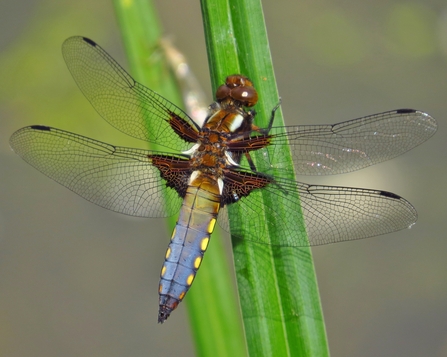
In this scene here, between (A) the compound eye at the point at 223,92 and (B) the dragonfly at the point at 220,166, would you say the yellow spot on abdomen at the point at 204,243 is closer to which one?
(B) the dragonfly at the point at 220,166

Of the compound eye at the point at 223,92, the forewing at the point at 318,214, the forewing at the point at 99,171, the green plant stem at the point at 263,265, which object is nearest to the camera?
the green plant stem at the point at 263,265

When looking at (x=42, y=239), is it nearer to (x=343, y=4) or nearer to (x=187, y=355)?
(x=187, y=355)

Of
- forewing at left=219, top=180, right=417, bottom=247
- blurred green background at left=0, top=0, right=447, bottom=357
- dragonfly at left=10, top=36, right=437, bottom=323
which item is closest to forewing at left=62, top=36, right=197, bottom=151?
dragonfly at left=10, top=36, right=437, bottom=323

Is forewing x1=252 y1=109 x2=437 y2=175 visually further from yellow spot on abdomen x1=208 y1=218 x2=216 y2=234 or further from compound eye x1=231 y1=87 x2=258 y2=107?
yellow spot on abdomen x1=208 y1=218 x2=216 y2=234

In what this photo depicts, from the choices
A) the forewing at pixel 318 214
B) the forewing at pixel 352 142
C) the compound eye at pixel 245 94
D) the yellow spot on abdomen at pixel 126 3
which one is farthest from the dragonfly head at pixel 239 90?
the yellow spot on abdomen at pixel 126 3

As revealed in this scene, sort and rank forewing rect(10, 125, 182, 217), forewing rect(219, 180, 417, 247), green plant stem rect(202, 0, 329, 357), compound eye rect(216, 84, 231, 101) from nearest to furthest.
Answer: green plant stem rect(202, 0, 329, 357), forewing rect(219, 180, 417, 247), compound eye rect(216, 84, 231, 101), forewing rect(10, 125, 182, 217)

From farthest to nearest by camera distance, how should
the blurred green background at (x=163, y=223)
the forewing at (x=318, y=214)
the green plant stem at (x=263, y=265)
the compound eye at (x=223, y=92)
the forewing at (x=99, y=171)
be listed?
the blurred green background at (x=163, y=223), the forewing at (x=99, y=171), the compound eye at (x=223, y=92), the forewing at (x=318, y=214), the green plant stem at (x=263, y=265)

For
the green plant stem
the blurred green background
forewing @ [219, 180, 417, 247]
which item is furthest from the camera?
the blurred green background
